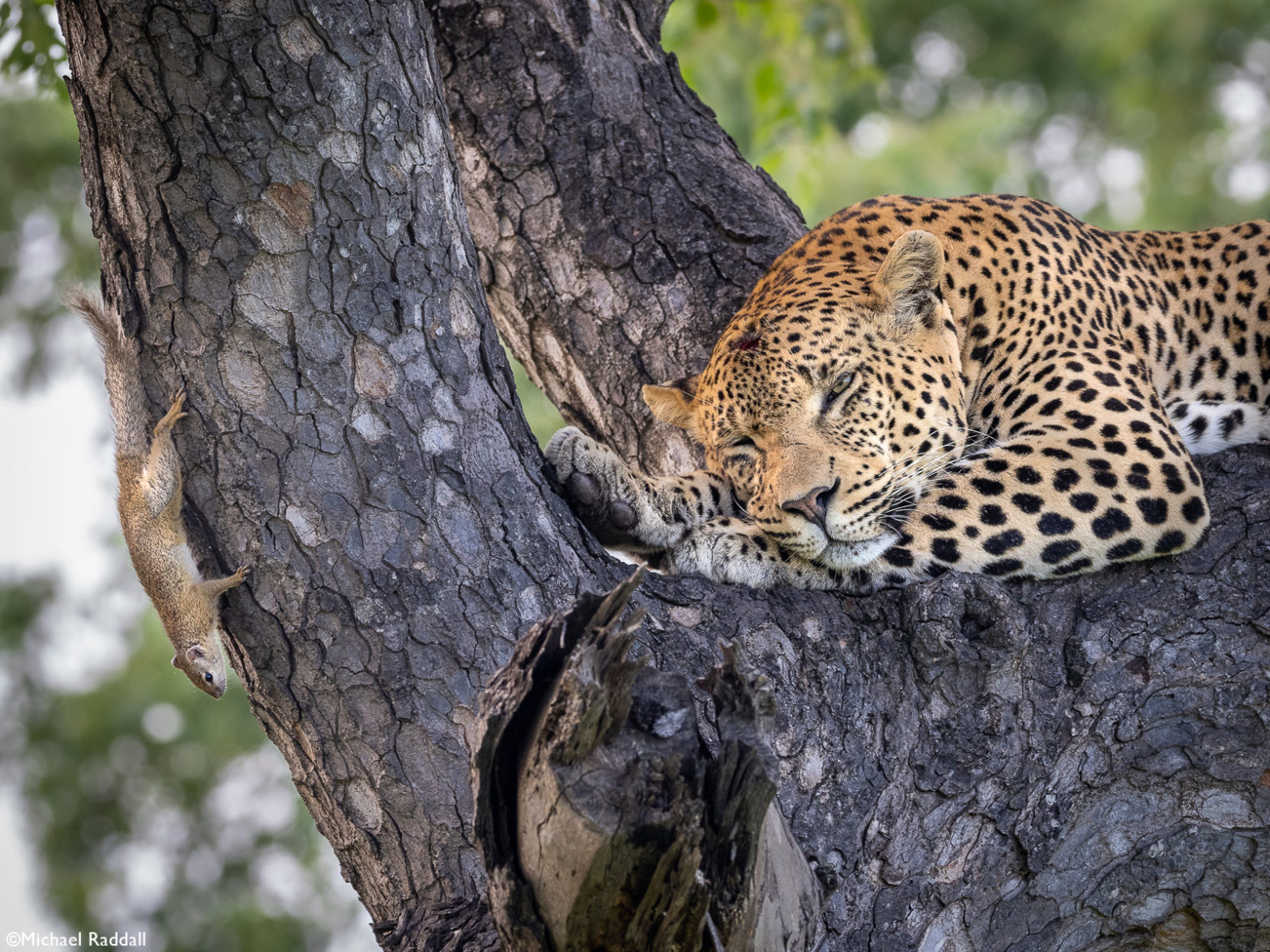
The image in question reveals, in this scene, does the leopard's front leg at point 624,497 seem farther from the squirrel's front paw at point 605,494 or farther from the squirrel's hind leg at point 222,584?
the squirrel's hind leg at point 222,584

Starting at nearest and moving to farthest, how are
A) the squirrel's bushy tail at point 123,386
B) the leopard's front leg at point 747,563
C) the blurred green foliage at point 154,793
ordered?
the squirrel's bushy tail at point 123,386, the leopard's front leg at point 747,563, the blurred green foliage at point 154,793

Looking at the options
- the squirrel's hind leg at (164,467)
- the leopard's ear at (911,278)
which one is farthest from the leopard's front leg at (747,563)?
the squirrel's hind leg at (164,467)

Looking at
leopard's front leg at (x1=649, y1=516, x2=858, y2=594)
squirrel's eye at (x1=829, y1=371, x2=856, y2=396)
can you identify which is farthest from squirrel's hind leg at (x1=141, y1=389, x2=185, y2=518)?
squirrel's eye at (x1=829, y1=371, x2=856, y2=396)

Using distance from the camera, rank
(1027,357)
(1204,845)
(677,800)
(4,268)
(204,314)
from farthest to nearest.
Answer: (4,268) < (1027,357) < (1204,845) < (204,314) < (677,800)

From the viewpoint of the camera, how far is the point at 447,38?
5.84 meters

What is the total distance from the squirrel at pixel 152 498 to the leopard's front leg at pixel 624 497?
4.30 ft

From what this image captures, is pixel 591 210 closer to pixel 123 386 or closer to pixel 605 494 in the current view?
pixel 605 494

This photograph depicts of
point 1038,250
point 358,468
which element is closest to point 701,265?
point 1038,250

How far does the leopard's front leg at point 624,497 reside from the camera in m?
4.63

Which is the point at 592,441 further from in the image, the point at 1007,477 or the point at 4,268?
the point at 4,268

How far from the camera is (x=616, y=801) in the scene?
2803 mm

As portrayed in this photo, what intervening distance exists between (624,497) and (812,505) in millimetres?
736

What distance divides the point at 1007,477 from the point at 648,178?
7.04 ft

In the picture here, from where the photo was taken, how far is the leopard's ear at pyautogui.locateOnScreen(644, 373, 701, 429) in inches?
222
